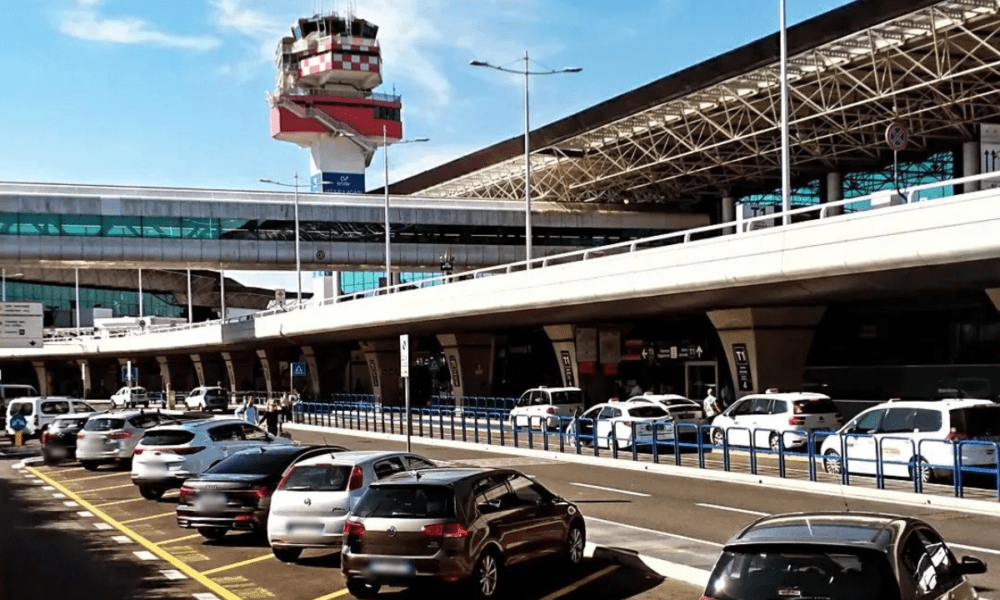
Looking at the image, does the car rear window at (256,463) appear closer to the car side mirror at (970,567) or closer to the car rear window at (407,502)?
the car rear window at (407,502)

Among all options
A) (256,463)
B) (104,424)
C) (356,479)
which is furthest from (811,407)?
(104,424)

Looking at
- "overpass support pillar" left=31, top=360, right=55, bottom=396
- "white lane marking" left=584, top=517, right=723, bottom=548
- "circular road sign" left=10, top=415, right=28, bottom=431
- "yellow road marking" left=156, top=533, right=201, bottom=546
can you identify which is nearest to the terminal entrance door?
"circular road sign" left=10, top=415, right=28, bottom=431

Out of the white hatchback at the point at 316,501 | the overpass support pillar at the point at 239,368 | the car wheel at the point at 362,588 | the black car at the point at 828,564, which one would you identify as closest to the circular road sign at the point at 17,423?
the white hatchback at the point at 316,501

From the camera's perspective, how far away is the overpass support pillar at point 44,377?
120312mm

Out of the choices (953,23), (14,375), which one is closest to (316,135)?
(14,375)

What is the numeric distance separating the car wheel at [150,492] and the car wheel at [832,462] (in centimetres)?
1339

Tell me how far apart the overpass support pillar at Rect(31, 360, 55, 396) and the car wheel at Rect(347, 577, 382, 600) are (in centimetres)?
11351

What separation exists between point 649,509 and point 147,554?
821 centimetres

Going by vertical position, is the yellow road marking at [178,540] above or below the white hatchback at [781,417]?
below

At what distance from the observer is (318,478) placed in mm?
Result: 16094

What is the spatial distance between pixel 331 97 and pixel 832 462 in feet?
349

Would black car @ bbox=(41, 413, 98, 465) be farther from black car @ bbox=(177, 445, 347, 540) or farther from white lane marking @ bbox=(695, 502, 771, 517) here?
white lane marking @ bbox=(695, 502, 771, 517)

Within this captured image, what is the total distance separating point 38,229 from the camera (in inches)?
2857

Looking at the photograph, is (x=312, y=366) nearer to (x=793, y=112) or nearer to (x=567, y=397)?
(x=793, y=112)
